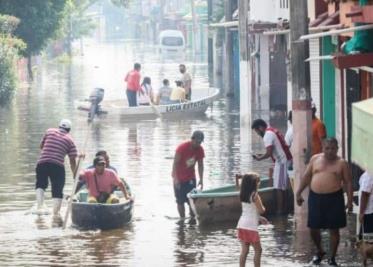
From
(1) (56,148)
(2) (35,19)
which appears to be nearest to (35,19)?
(2) (35,19)

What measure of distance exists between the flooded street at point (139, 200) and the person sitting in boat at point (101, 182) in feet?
1.82

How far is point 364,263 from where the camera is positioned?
48.7 feet

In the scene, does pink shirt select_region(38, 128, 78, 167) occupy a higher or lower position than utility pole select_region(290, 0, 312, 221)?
lower

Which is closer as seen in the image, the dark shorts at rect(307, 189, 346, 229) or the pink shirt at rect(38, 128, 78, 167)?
the dark shorts at rect(307, 189, 346, 229)

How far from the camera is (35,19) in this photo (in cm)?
5612

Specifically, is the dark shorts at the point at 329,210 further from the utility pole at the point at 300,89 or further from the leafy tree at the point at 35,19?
the leafy tree at the point at 35,19

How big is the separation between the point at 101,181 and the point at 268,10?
747 inches

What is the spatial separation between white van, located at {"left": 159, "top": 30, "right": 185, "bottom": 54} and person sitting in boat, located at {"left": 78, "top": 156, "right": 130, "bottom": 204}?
7730 cm

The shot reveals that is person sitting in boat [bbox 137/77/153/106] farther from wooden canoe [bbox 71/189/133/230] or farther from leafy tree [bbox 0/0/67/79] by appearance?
wooden canoe [bbox 71/189/133/230]

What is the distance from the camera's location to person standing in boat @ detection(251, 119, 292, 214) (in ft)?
63.4

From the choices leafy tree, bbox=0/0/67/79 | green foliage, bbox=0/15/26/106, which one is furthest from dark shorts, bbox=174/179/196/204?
leafy tree, bbox=0/0/67/79

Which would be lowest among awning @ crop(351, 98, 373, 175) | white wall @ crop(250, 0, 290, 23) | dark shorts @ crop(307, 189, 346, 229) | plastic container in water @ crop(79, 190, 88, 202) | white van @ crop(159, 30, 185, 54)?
plastic container in water @ crop(79, 190, 88, 202)

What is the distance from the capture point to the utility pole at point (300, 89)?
→ 18000mm

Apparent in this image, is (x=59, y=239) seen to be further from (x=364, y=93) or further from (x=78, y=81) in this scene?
(x=78, y=81)
